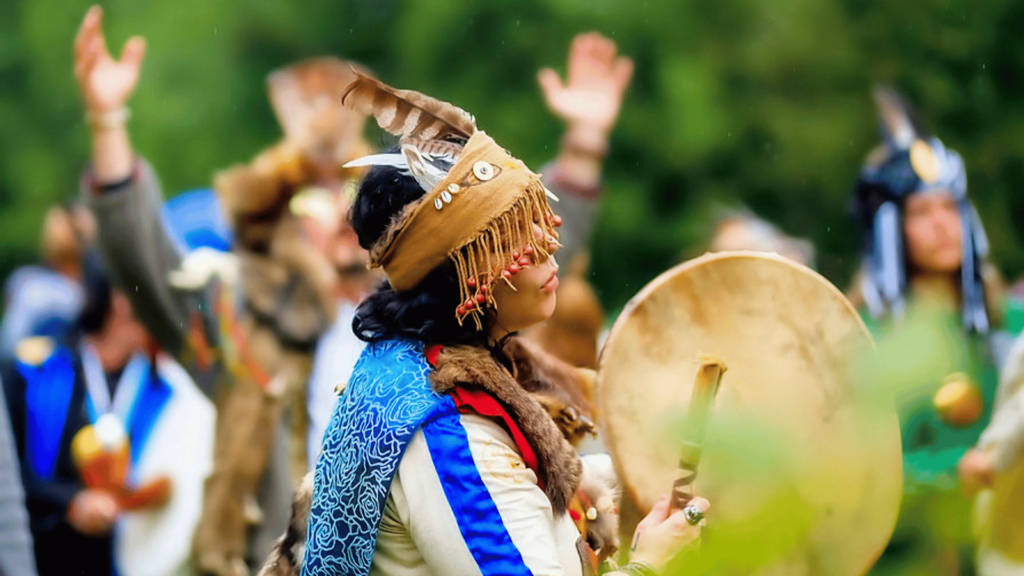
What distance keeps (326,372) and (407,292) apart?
3.68 metres

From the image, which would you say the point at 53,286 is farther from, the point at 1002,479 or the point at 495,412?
the point at 495,412

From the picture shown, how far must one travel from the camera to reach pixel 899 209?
22.8ft

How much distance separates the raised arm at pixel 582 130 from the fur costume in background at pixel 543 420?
3.16 m

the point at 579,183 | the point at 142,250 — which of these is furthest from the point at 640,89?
the point at 142,250

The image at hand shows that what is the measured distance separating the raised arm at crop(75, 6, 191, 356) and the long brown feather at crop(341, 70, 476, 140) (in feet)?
11.8

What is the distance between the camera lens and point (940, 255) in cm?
679

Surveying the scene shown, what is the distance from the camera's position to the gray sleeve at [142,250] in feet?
18.5

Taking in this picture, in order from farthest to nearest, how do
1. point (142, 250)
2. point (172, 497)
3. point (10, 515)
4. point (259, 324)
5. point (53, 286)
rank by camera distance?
1. point (53, 286)
2. point (259, 324)
3. point (172, 497)
4. point (142, 250)
5. point (10, 515)

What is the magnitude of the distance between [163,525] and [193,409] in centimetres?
50

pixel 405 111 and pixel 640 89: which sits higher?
pixel 405 111

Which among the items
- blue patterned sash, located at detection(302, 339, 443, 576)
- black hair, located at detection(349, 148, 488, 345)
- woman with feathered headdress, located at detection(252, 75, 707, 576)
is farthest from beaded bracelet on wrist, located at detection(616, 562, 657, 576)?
black hair, located at detection(349, 148, 488, 345)

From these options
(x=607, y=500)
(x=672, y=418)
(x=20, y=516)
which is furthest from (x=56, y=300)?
(x=672, y=418)

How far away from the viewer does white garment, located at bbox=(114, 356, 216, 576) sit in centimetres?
596

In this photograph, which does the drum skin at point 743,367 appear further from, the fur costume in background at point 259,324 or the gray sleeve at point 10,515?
the fur costume in background at point 259,324
